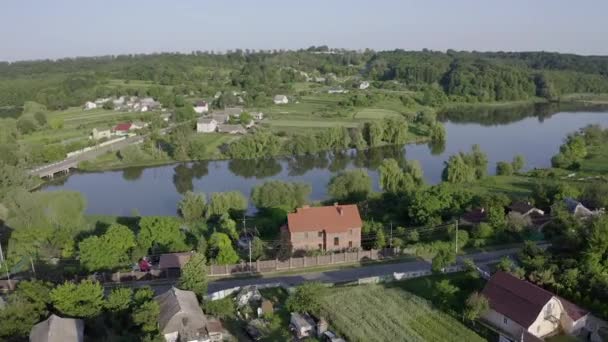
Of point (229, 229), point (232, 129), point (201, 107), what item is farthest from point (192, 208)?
point (201, 107)

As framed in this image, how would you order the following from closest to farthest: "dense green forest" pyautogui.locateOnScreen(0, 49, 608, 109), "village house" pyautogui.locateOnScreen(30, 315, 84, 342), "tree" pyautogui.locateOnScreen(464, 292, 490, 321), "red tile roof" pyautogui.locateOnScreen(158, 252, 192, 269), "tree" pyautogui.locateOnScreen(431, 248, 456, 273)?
"village house" pyautogui.locateOnScreen(30, 315, 84, 342) < "tree" pyautogui.locateOnScreen(464, 292, 490, 321) < "tree" pyautogui.locateOnScreen(431, 248, 456, 273) < "red tile roof" pyautogui.locateOnScreen(158, 252, 192, 269) < "dense green forest" pyautogui.locateOnScreen(0, 49, 608, 109)

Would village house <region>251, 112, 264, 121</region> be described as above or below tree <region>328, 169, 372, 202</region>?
above

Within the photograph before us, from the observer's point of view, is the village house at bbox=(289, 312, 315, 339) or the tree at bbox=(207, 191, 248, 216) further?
the tree at bbox=(207, 191, 248, 216)

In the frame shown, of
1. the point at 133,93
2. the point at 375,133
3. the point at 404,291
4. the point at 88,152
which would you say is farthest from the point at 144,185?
the point at 133,93

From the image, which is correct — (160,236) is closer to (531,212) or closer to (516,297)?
(516,297)

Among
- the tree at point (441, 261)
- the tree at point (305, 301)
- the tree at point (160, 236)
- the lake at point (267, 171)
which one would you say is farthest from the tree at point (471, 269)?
the lake at point (267, 171)

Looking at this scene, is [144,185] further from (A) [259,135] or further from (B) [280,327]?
(B) [280,327]

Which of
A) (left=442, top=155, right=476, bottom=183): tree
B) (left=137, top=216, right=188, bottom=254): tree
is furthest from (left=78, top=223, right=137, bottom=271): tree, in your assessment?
(left=442, top=155, right=476, bottom=183): tree

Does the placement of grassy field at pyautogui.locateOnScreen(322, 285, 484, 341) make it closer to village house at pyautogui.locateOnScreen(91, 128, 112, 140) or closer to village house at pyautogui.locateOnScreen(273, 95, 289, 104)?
village house at pyautogui.locateOnScreen(91, 128, 112, 140)
